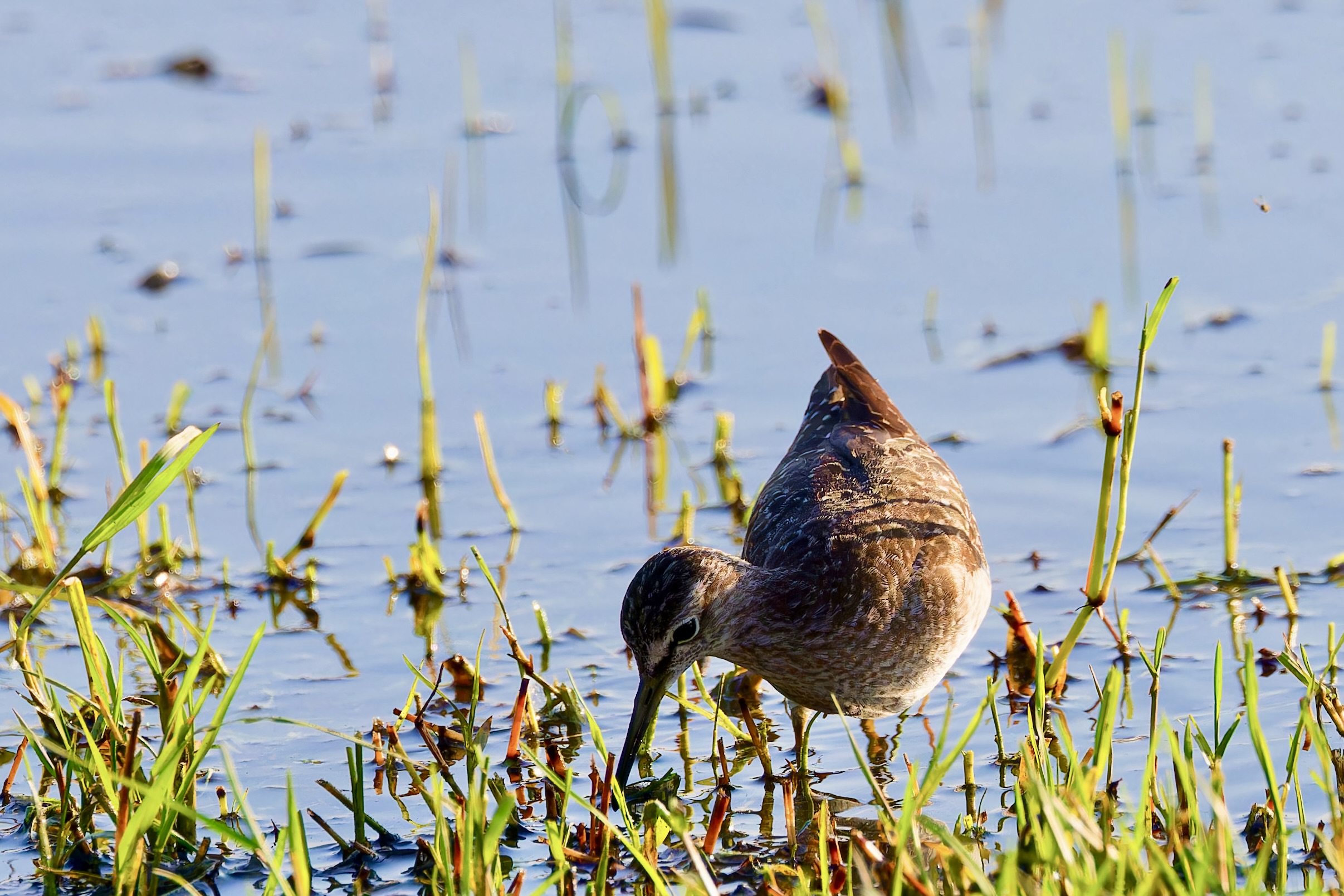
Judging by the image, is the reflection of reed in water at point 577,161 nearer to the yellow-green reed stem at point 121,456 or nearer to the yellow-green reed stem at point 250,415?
the yellow-green reed stem at point 250,415

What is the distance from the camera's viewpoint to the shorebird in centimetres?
493

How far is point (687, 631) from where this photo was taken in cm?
→ 492

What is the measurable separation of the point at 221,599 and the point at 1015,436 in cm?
360

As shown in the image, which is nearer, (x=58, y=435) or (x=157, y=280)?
(x=58, y=435)

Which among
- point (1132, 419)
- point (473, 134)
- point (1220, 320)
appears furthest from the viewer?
point (473, 134)

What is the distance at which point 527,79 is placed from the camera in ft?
38.3

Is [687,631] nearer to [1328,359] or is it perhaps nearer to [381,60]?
[1328,359]

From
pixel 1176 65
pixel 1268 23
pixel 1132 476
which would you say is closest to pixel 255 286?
pixel 1132 476

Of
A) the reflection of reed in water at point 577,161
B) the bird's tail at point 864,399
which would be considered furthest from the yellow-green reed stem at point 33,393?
the bird's tail at point 864,399

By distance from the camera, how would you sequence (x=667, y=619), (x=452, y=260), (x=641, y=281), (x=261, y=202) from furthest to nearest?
1. (x=452, y=260)
2. (x=641, y=281)
3. (x=261, y=202)
4. (x=667, y=619)

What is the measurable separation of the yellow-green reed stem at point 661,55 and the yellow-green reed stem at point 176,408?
3799mm

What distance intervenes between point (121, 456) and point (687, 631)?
2.15m

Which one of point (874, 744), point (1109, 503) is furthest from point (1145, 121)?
point (1109, 503)

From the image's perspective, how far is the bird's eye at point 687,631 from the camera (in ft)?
16.0
